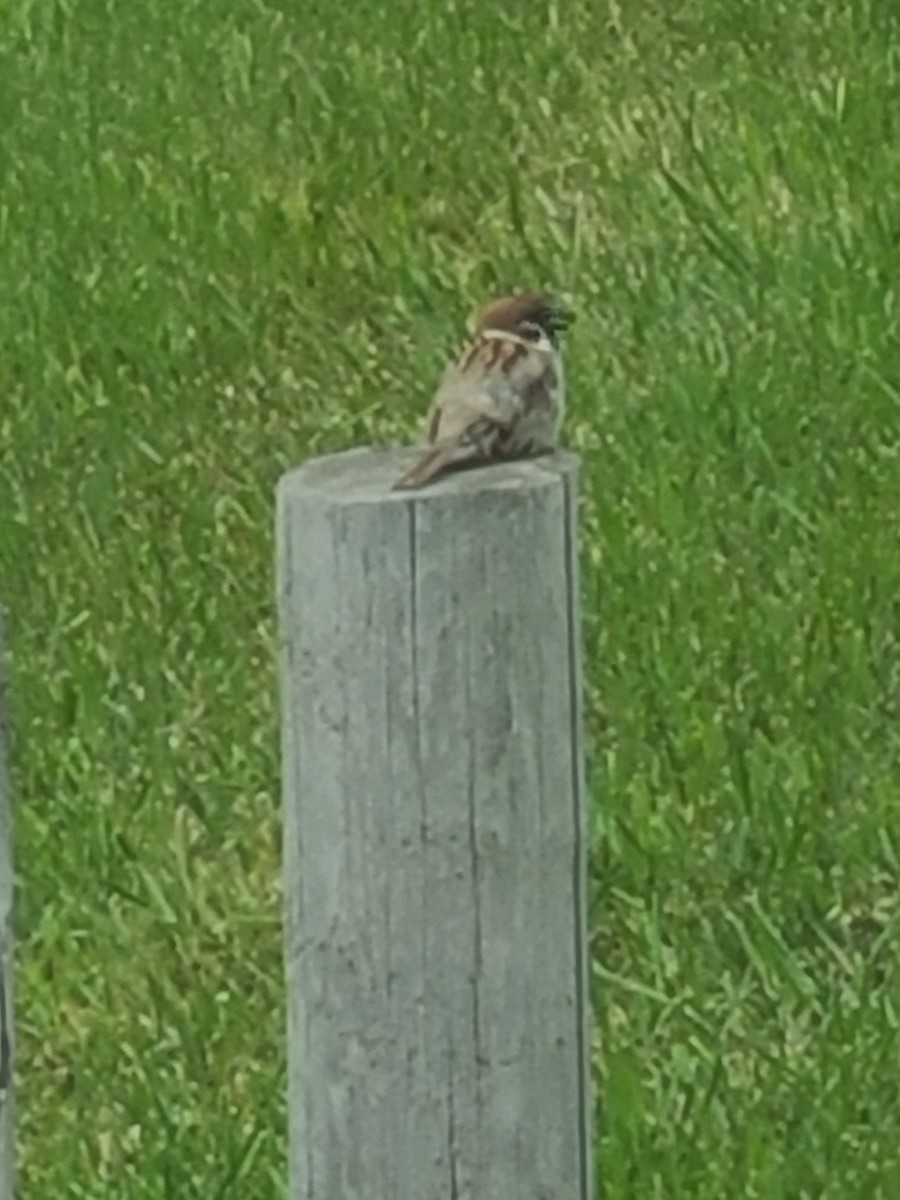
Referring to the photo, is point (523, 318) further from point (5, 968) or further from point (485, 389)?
point (5, 968)

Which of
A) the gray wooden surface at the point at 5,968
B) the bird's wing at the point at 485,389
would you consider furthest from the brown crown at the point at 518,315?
the gray wooden surface at the point at 5,968

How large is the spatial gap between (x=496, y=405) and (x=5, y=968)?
0.57 metres

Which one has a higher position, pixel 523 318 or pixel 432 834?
pixel 523 318

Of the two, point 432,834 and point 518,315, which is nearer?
point 432,834

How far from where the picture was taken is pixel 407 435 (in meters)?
6.40

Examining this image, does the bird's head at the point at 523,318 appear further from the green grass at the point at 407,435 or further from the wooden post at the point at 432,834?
the green grass at the point at 407,435

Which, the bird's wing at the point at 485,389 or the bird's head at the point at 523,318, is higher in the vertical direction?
the bird's head at the point at 523,318

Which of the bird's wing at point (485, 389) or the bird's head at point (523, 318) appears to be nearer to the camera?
the bird's wing at point (485, 389)

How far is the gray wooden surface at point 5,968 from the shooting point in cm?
244

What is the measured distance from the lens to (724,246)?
6.67m

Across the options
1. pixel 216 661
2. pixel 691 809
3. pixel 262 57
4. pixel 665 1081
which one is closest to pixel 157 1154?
pixel 665 1081

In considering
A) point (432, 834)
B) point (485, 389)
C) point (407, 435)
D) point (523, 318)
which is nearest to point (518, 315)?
point (523, 318)

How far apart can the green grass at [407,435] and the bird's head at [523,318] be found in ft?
3.89

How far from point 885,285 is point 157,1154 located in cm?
266
